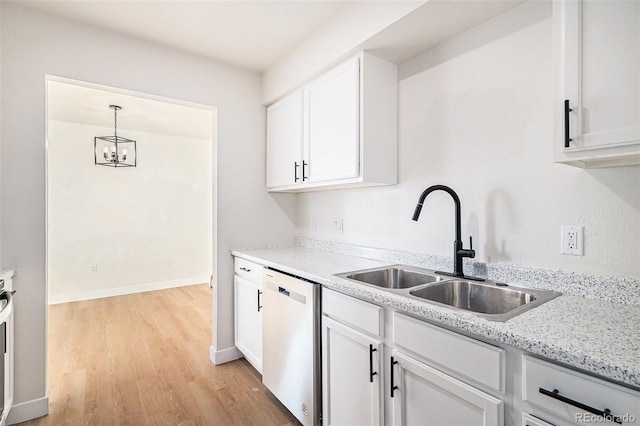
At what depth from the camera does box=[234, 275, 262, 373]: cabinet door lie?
7.50ft

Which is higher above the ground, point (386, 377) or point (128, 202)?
point (128, 202)

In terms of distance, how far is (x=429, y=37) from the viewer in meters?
1.74

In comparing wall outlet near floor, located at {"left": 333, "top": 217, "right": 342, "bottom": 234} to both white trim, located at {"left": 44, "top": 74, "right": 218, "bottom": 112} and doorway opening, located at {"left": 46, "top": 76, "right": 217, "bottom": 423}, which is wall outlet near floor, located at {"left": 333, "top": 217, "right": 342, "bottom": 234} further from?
white trim, located at {"left": 44, "top": 74, "right": 218, "bottom": 112}

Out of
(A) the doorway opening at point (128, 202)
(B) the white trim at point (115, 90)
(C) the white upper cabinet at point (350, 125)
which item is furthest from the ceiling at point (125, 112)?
(C) the white upper cabinet at point (350, 125)

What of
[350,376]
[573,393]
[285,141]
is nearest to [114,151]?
[285,141]

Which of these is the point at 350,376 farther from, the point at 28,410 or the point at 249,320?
the point at 28,410

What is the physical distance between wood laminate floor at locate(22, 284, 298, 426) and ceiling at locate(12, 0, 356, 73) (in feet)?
8.13

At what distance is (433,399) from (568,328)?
0.50 m

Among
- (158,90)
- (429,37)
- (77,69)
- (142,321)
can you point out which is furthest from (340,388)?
(142,321)

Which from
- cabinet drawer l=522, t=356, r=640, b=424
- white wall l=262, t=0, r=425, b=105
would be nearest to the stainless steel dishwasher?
cabinet drawer l=522, t=356, r=640, b=424

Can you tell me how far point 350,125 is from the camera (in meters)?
1.93

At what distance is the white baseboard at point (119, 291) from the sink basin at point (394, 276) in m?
4.29

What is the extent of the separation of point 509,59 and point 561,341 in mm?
1299

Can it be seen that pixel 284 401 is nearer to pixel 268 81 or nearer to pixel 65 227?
pixel 268 81
